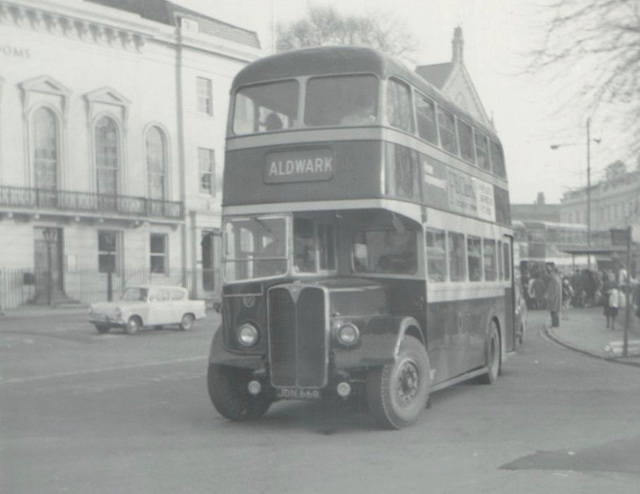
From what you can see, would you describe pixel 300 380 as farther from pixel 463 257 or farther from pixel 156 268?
pixel 156 268

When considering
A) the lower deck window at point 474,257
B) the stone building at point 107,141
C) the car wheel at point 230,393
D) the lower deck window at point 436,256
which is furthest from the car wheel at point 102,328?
the car wheel at point 230,393

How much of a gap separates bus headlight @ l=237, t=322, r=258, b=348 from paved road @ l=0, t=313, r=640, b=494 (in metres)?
0.90

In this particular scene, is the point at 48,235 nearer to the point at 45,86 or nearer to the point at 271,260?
the point at 45,86

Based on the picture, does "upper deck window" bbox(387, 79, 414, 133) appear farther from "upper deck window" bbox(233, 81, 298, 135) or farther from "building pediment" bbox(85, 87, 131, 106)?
"building pediment" bbox(85, 87, 131, 106)

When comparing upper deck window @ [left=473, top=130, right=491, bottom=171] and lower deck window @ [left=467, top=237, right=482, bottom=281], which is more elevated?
upper deck window @ [left=473, top=130, right=491, bottom=171]

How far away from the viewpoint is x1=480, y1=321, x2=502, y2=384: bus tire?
1401 cm

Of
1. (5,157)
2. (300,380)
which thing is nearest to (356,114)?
(300,380)

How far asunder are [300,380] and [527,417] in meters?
2.64

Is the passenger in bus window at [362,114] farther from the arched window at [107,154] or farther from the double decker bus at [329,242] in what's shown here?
the arched window at [107,154]

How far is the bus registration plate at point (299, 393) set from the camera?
9.72 meters

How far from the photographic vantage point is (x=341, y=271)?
35.3 feet

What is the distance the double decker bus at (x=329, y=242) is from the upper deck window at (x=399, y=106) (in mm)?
22

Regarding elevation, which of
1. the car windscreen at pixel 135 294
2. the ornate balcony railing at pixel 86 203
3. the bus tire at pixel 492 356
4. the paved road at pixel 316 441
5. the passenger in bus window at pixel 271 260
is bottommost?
the paved road at pixel 316 441

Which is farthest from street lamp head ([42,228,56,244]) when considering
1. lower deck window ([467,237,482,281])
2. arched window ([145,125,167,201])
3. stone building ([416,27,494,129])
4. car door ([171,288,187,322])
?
stone building ([416,27,494,129])
